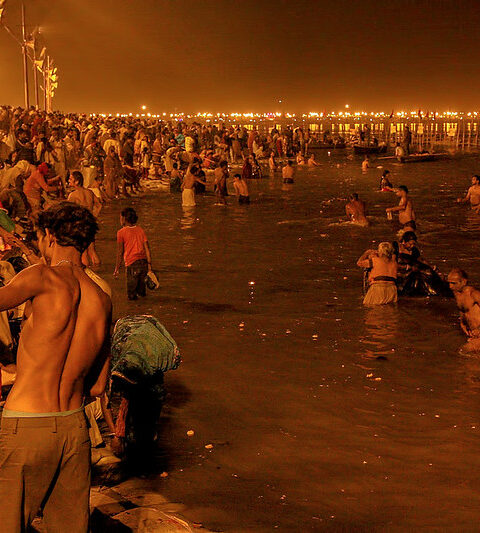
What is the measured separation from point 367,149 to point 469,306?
136 ft

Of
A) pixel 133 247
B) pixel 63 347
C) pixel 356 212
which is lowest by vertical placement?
pixel 356 212

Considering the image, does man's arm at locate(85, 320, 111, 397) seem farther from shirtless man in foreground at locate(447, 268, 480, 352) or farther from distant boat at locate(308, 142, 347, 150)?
distant boat at locate(308, 142, 347, 150)

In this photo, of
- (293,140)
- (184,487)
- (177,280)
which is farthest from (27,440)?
(293,140)

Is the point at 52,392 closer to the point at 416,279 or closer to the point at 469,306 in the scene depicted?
the point at 469,306

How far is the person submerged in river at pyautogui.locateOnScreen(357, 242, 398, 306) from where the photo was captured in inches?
431

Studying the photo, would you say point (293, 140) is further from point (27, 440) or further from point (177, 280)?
point (27, 440)

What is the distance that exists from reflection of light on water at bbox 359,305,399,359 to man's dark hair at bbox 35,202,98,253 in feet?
19.3

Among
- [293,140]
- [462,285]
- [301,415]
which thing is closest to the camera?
[301,415]

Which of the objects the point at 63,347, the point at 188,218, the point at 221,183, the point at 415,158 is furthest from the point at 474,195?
the point at 415,158

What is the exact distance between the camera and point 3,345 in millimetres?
5031

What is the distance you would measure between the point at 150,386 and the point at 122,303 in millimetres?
5467

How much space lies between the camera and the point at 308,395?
7457mm

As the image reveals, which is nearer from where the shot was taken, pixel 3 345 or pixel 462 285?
pixel 3 345

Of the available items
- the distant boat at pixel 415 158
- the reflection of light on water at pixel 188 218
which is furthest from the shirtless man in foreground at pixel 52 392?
the distant boat at pixel 415 158
